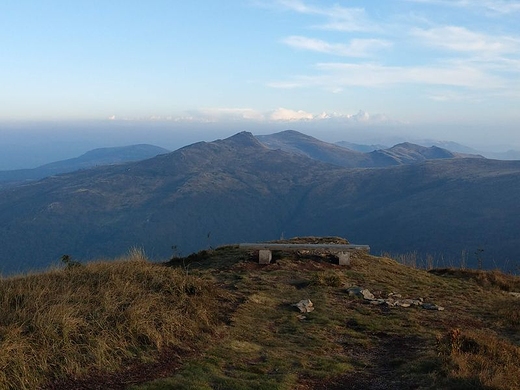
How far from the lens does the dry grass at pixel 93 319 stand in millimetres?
8055

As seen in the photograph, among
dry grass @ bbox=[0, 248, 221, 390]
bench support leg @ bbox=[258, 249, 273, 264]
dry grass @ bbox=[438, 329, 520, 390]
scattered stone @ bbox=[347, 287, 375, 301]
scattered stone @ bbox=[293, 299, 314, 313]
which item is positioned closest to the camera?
dry grass @ bbox=[0, 248, 221, 390]

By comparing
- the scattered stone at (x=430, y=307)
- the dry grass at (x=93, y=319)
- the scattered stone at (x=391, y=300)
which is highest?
the dry grass at (x=93, y=319)

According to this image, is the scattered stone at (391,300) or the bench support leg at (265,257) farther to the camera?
the bench support leg at (265,257)

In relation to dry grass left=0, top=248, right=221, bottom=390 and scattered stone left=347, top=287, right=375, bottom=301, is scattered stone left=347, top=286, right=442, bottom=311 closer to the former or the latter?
scattered stone left=347, top=287, right=375, bottom=301

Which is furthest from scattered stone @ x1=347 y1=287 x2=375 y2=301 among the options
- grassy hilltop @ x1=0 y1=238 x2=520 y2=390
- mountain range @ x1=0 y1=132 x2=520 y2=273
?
mountain range @ x1=0 y1=132 x2=520 y2=273

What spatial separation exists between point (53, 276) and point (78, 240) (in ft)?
529

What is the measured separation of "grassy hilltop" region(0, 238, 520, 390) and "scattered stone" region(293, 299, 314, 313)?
0.16 m

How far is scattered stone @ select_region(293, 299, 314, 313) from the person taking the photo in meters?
13.9

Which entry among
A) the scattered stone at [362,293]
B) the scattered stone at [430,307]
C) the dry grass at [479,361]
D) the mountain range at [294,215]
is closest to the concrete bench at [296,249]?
the scattered stone at [362,293]

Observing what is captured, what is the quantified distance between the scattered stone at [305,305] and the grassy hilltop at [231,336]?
0.16m

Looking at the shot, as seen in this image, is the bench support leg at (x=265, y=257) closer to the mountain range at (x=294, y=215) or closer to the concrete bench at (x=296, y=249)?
the concrete bench at (x=296, y=249)

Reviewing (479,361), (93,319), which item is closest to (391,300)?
(479,361)

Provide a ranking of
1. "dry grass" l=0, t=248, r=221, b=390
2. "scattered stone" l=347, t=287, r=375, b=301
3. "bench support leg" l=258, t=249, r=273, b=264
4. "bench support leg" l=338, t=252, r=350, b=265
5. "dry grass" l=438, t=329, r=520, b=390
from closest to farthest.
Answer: "dry grass" l=0, t=248, r=221, b=390
"dry grass" l=438, t=329, r=520, b=390
"scattered stone" l=347, t=287, r=375, b=301
"bench support leg" l=258, t=249, r=273, b=264
"bench support leg" l=338, t=252, r=350, b=265

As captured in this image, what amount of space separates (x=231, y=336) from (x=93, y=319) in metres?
3.29
